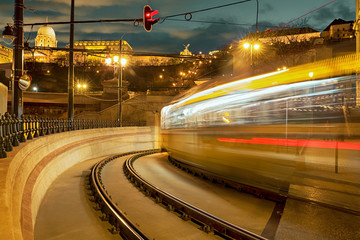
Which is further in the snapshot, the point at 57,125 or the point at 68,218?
the point at 57,125

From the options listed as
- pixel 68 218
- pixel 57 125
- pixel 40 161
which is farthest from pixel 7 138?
pixel 57 125

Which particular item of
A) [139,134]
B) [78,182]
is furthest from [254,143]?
[139,134]

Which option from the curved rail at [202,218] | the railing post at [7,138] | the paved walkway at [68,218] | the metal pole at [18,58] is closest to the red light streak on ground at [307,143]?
the curved rail at [202,218]

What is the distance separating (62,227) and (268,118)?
213 inches

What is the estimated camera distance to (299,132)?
752cm

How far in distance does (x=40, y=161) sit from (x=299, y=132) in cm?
773

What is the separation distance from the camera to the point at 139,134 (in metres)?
30.2

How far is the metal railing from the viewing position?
22.5 feet

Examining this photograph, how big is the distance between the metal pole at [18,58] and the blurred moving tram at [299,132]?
7.53 metres

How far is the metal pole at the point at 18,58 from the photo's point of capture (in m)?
12.1

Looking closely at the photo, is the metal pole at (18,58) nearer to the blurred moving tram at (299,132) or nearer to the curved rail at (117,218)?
the curved rail at (117,218)

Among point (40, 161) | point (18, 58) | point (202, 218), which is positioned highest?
point (18, 58)

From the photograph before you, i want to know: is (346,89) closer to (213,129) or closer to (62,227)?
(213,129)

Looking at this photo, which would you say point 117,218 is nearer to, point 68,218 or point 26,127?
point 68,218
